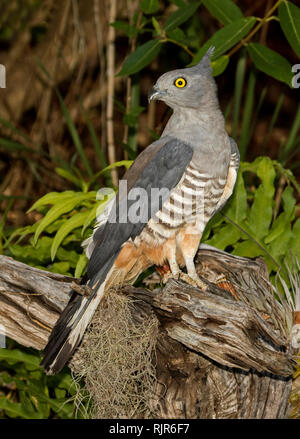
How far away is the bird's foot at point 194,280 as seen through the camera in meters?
2.36

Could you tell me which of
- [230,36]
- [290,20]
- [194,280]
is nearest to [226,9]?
[230,36]

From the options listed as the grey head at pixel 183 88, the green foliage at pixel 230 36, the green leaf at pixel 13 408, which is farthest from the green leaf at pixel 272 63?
the green leaf at pixel 13 408

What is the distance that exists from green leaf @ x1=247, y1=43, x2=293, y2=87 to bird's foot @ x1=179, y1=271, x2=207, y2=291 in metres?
1.16

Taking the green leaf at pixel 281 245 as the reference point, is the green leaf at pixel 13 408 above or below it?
below

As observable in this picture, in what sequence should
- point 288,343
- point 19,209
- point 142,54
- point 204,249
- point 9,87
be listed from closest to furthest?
1. point 288,343
2. point 204,249
3. point 142,54
4. point 19,209
5. point 9,87

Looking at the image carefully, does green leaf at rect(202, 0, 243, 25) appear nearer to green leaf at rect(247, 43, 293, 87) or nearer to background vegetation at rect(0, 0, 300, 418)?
background vegetation at rect(0, 0, 300, 418)

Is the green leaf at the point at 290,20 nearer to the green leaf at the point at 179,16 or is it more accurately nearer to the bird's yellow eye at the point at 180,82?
the green leaf at the point at 179,16

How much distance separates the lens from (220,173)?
7.54ft

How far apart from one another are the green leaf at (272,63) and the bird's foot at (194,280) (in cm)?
116

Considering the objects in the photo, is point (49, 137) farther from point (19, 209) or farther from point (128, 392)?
point (128, 392)

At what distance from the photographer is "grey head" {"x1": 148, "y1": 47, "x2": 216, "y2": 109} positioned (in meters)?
2.30

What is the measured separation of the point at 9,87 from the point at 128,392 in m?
3.69

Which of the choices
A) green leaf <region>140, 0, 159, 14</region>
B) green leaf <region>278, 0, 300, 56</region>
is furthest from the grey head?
green leaf <region>140, 0, 159, 14</region>

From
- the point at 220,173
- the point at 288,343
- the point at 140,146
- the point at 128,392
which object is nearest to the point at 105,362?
the point at 128,392
